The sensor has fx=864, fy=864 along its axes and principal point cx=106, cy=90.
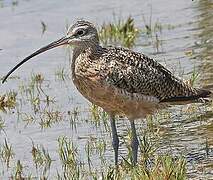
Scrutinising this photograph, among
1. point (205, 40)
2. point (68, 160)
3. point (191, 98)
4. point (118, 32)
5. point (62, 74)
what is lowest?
point (68, 160)

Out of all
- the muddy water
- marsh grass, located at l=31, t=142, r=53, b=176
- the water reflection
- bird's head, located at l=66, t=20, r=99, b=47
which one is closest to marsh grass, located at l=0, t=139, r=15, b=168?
the muddy water

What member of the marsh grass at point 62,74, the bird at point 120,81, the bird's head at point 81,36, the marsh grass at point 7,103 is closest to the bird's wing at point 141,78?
the bird at point 120,81

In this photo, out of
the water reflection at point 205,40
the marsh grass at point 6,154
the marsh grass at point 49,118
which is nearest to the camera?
the marsh grass at point 6,154

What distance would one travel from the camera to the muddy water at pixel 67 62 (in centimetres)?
927

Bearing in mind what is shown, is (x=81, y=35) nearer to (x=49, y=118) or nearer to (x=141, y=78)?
(x=141, y=78)

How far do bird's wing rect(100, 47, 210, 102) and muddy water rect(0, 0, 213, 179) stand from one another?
52 centimetres

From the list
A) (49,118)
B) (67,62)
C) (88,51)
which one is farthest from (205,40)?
(88,51)

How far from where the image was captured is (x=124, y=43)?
1422cm

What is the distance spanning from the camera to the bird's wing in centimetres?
877

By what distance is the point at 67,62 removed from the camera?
13398 millimetres

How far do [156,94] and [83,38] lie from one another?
0.96m

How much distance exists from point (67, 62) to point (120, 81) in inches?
186

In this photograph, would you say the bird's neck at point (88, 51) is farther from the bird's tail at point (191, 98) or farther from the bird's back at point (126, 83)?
the bird's tail at point (191, 98)

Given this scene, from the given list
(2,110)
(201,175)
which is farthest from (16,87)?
(201,175)
